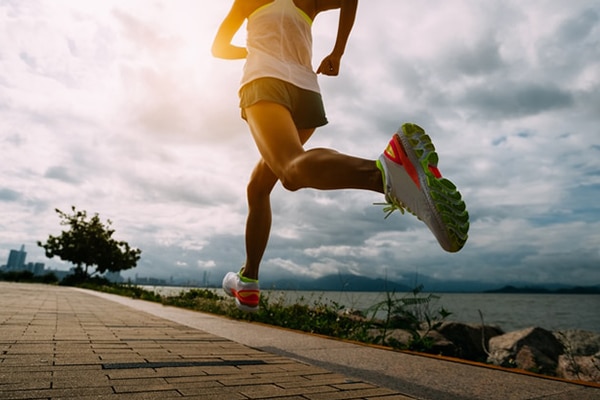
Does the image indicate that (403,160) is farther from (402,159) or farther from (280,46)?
(280,46)

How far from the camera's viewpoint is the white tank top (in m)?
2.03

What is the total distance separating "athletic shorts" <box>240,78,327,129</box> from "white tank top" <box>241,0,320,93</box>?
3 centimetres

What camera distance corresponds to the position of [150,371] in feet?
5.41

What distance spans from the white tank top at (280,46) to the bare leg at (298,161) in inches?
7.8

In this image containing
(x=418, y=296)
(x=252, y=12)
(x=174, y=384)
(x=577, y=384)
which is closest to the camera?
(x=174, y=384)

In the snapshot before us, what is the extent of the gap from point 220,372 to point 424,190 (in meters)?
1.15

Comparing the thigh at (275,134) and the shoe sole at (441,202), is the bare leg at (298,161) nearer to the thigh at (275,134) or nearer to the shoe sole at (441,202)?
the thigh at (275,134)

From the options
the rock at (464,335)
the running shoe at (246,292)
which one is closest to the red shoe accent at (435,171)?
the running shoe at (246,292)

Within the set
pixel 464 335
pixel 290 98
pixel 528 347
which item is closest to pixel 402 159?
pixel 290 98

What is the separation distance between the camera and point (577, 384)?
5.98ft

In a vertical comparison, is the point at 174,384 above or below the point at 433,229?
below

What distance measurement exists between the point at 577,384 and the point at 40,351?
2517 millimetres

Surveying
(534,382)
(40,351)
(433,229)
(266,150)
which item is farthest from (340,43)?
(40,351)

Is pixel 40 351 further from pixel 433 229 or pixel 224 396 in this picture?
pixel 433 229
